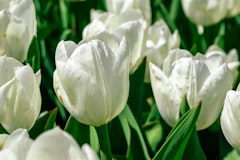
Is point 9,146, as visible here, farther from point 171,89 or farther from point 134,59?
point 134,59

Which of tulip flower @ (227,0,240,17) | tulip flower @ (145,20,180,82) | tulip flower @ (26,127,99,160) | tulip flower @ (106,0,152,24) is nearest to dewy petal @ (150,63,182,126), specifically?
tulip flower @ (145,20,180,82)

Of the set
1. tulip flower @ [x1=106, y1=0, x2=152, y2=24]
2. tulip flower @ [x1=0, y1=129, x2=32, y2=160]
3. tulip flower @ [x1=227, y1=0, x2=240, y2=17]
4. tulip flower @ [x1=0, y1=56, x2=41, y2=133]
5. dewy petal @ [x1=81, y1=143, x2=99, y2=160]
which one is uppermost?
dewy petal @ [x1=81, y1=143, x2=99, y2=160]

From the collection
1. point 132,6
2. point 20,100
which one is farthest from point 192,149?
point 132,6

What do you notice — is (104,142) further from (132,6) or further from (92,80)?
(132,6)

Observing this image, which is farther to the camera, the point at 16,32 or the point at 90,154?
the point at 16,32

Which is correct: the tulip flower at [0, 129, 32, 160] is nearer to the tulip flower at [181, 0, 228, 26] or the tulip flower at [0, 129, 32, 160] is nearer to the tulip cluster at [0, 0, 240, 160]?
the tulip cluster at [0, 0, 240, 160]
